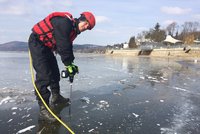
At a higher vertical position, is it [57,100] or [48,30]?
[48,30]

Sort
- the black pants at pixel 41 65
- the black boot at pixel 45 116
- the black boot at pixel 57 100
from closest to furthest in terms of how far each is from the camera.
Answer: the black boot at pixel 45 116, the black pants at pixel 41 65, the black boot at pixel 57 100

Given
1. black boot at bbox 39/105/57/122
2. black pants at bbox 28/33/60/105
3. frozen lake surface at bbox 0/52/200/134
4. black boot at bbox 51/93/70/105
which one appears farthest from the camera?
black boot at bbox 51/93/70/105

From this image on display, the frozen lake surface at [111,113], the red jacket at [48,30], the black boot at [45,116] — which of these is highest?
the red jacket at [48,30]

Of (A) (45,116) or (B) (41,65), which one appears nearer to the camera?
(A) (45,116)

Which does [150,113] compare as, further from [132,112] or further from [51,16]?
[51,16]

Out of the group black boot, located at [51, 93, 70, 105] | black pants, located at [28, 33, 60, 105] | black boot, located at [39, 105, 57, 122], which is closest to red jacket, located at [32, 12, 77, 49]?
black pants, located at [28, 33, 60, 105]

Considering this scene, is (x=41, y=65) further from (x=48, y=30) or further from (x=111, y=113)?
(x=111, y=113)

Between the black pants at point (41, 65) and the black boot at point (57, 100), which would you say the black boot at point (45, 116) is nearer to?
the black pants at point (41, 65)

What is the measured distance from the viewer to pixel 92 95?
645cm

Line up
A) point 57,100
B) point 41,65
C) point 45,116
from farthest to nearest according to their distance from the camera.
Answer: point 57,100 → point 41,65 → point 45,116

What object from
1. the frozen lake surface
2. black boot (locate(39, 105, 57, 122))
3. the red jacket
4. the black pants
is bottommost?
the frozen lake surface

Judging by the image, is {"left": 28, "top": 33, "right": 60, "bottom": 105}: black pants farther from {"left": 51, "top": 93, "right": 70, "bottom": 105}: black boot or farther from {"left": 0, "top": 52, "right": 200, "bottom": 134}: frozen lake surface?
{"left": 51, "top": 93, "right": 70, "bottom": 105}: black boot

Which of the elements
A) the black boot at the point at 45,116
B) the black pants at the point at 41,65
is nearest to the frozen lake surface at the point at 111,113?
the black boot at the point at 45,116

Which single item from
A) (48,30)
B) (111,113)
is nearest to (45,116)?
(111,113)
